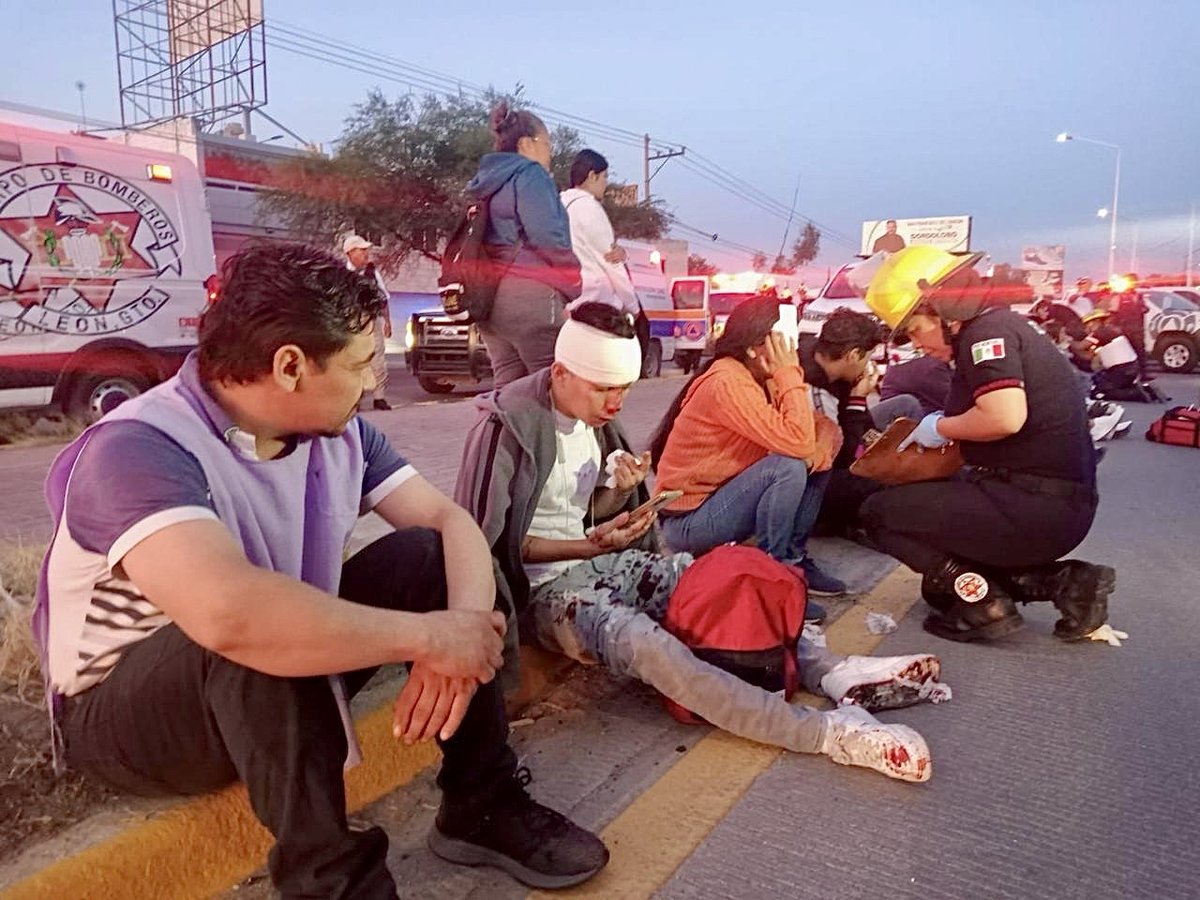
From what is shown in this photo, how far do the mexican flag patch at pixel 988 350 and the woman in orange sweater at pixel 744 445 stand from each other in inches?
28.2

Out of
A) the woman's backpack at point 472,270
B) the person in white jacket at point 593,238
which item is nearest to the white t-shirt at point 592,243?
the person in white jacket at point 593,238

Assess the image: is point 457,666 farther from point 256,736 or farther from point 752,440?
point 752,440

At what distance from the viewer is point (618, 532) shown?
3.01 meters

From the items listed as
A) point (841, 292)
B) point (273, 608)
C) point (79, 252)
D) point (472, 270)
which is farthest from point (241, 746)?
point (841, 292)

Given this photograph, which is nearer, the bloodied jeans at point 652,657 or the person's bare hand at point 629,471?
the bloodied jeans at point 652,657

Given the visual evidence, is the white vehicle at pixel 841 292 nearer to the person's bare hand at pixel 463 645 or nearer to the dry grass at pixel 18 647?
the dry grass at pixel 18 647

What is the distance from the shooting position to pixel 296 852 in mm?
1701

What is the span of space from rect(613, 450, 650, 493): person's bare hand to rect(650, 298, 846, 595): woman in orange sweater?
718 mm

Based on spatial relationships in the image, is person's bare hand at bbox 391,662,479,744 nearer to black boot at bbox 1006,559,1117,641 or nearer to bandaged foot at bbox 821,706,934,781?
bandaged foot at bbox 821,706,934,781

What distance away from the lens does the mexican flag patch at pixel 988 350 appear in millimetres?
3410

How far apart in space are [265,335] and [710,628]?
166 centimetres

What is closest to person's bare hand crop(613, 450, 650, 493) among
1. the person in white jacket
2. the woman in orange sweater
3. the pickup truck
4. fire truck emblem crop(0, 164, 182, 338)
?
the woman in orange sweater

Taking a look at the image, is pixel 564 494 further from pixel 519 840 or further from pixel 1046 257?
pixel 1046 257

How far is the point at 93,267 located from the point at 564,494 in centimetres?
648
